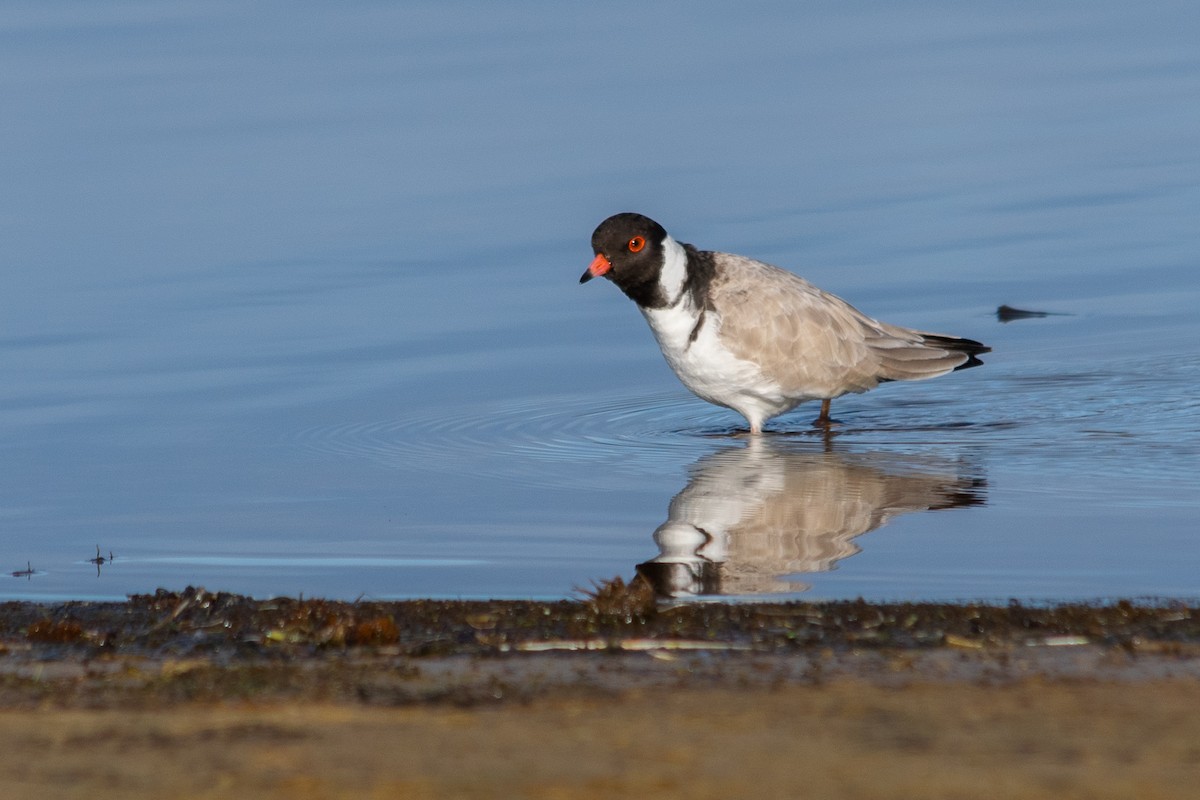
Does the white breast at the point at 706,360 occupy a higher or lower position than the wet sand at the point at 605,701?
higher

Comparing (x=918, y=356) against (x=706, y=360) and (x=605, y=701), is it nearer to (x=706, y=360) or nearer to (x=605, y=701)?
(x=706, y=360)

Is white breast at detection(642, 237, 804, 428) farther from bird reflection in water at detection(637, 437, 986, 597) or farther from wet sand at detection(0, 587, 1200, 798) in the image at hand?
wet sand at detection(0, 587, 1200, 798)

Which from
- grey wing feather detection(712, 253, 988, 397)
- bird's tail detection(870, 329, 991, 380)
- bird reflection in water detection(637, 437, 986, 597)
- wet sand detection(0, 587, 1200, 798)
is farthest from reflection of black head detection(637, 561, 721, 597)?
bird's tail detection(870, 329, 991, 380)

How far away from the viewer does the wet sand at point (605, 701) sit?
418cm

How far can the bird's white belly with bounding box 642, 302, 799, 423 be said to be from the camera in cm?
1004

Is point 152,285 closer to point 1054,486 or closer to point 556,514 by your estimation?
point 556,514

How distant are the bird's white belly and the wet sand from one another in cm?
425

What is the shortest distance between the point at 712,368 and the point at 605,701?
→ 5416mm

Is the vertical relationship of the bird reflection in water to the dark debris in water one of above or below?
below

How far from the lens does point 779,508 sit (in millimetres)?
7844

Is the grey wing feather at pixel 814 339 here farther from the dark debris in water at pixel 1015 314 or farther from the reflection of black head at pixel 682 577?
the reflection of black head at pixel 682 577

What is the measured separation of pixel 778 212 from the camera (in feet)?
48.1

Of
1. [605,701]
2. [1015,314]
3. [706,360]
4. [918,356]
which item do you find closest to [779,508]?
[706,360]

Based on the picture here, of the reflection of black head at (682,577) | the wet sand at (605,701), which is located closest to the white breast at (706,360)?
the reflection of black head at (682,577)
